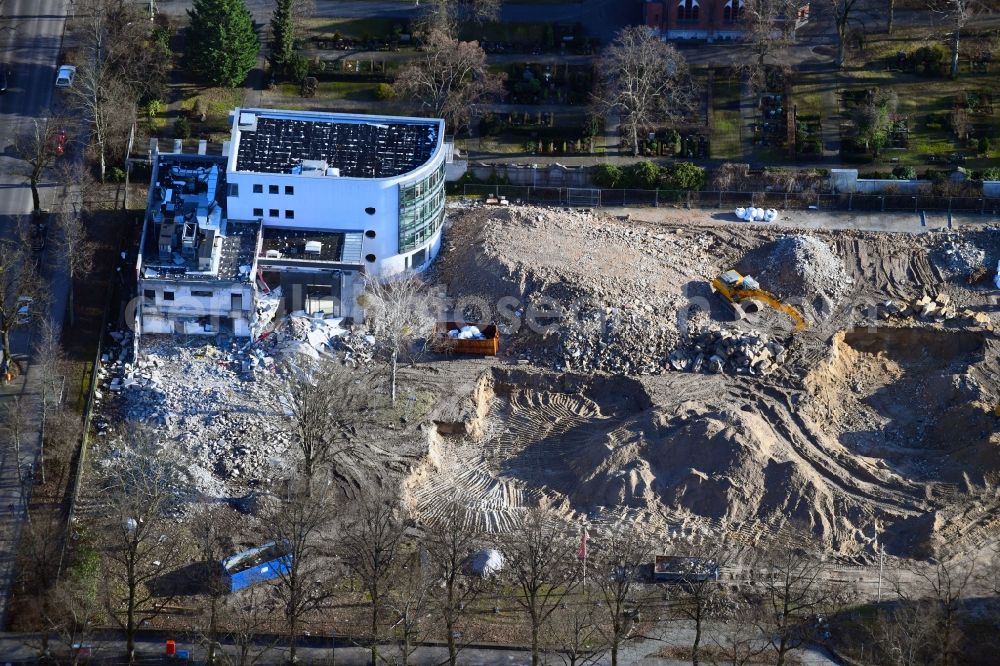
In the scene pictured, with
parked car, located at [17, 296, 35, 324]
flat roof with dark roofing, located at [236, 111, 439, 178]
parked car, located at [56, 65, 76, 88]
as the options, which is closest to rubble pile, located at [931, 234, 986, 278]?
flat roof with dark roofing, located at [236, 111, 439, 178]

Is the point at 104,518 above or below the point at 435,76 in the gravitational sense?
below

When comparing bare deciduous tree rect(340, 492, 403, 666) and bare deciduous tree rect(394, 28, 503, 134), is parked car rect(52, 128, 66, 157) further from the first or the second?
bare deciduous tree rect(340, 492, 403, 666)

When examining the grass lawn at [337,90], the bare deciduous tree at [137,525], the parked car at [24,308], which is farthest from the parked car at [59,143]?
the bare deciduous tree at [137,525]

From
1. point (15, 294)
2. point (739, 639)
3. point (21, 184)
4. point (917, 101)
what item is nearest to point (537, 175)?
point (917, 101)

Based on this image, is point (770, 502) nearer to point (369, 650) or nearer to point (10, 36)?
point (369, 650)

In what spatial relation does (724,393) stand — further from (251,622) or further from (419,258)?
(251,622)

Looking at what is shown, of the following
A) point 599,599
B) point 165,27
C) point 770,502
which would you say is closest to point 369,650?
point 599,599

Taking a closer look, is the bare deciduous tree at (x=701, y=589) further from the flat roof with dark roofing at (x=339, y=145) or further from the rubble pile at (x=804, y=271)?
the flat roof with dark roofing at (x=339, y=145)
